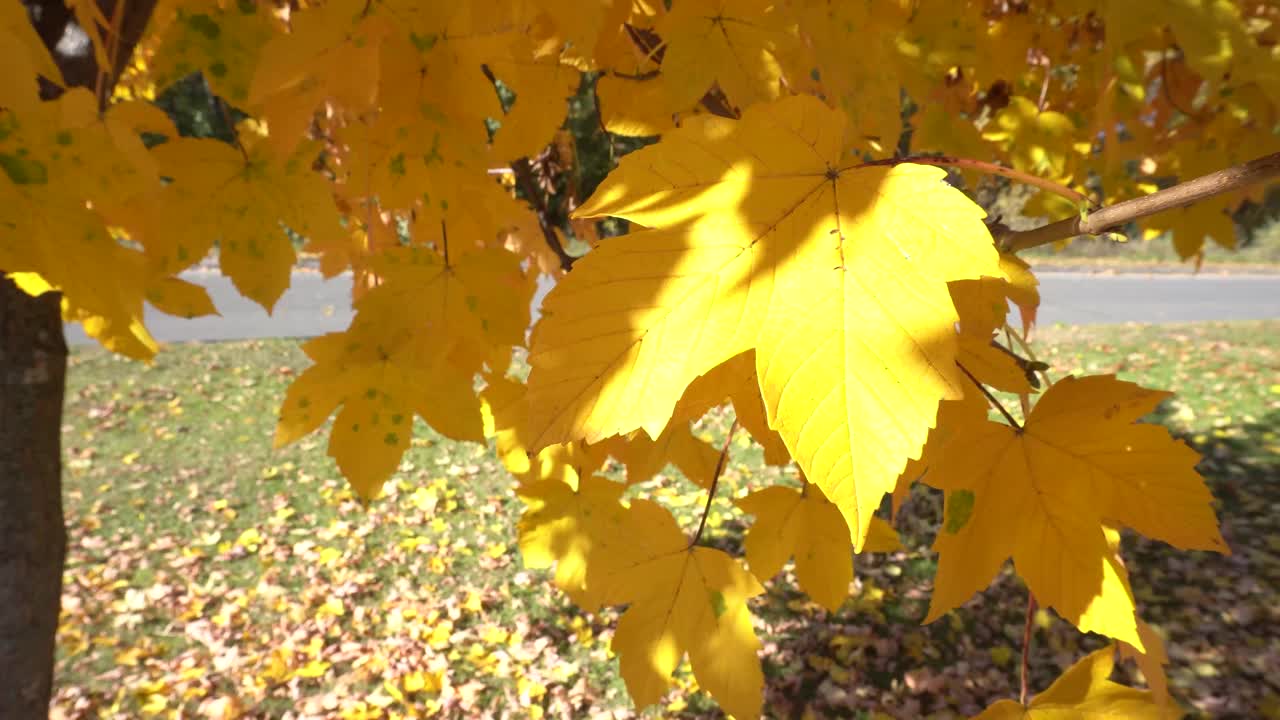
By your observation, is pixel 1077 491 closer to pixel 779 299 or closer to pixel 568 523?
pixel 779 299

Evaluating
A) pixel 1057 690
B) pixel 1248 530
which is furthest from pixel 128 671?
pixel 1248 530

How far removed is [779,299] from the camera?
1.94ft

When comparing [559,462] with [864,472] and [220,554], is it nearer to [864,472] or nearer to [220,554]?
[864,472]

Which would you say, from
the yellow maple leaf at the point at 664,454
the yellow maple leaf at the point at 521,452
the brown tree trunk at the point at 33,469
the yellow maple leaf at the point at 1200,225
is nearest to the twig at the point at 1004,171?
the yellow maple leaf at the point at 664,454

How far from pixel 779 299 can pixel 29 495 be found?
2.07 metres

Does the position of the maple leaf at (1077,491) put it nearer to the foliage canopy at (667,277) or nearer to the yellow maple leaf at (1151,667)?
the foliage canopy at (667,277)

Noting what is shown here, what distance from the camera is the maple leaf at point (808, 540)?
1257 mm

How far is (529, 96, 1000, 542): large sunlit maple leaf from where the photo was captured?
0.54 metres

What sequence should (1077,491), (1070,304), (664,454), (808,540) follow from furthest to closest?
(1070,304), (664,454), (808,540), (1077,491)

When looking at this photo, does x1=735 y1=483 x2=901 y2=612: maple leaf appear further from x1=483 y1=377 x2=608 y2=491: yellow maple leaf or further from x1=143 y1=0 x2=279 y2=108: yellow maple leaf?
x1=143 y1=0 x2=279 y2=108: yellow maple leaf

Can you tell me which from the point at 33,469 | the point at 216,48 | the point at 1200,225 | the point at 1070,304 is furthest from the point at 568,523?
the point at 1070,304

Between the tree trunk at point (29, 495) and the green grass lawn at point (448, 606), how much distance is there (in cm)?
124

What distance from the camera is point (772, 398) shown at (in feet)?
1.82

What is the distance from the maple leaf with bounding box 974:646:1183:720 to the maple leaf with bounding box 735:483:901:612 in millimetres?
371
